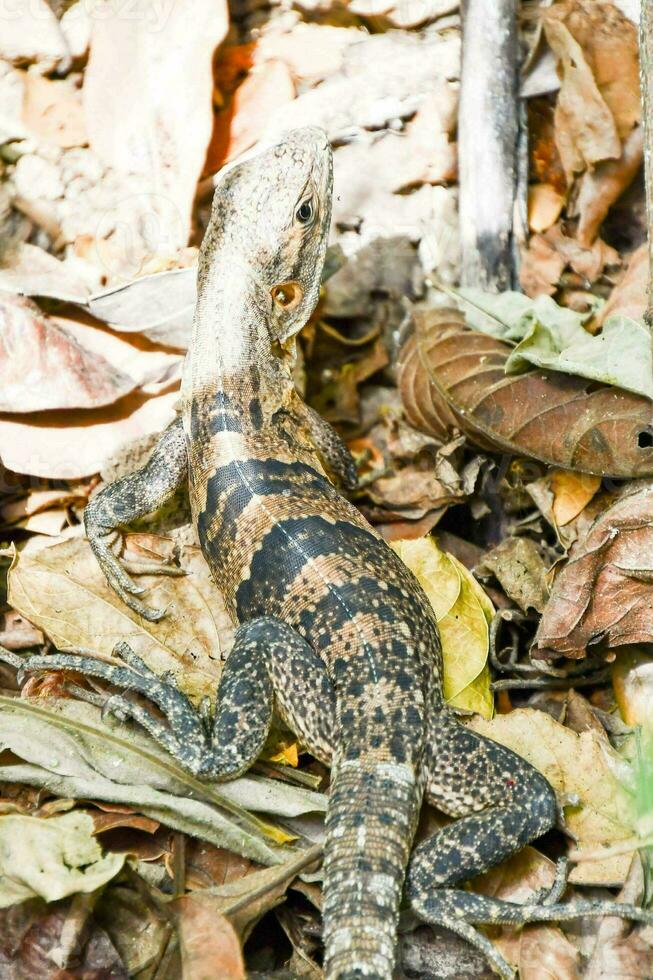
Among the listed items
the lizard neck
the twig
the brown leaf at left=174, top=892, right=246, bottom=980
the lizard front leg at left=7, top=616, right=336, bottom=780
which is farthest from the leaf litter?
the twig

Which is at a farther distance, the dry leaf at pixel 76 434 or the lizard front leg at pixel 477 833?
the dry leaf at pixel 76 434

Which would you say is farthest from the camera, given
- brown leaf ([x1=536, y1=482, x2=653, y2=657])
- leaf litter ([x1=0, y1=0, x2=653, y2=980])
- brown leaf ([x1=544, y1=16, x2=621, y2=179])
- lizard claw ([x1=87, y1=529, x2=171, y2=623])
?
brown leaf ([x1=544, y1=16, x2=621, y2=179])

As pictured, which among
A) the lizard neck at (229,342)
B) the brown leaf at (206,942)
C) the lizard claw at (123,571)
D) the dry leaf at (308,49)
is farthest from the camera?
the dry leaf at (308,49)

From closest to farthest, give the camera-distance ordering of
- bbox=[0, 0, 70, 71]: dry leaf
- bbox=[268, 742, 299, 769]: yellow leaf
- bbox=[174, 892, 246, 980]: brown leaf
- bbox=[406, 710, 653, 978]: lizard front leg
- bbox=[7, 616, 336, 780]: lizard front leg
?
1. bbox=[174, 892, 246, 980]: brown leaf
2. bbox=[406, 710, 653, 978]: lizard front leg
3. bbox=[7, 616, 336, 780]: lizard front leg
4. bbox=[268, 742, 299, 769]: yellow leaf
5. bbox=[0, 0, 70, 71]: dry leaf

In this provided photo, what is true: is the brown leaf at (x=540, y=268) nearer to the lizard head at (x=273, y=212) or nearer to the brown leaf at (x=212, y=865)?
the lizard head at (x=273, y=212)

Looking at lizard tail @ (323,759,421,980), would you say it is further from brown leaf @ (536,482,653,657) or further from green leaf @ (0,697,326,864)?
brown leaf @ (536,482,653,657)

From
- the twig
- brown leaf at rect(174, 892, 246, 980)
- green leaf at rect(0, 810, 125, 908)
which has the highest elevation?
the twig

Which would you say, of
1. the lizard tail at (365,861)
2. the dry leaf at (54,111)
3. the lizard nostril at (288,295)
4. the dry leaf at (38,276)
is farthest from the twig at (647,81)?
the dry leaf at (54,111)
